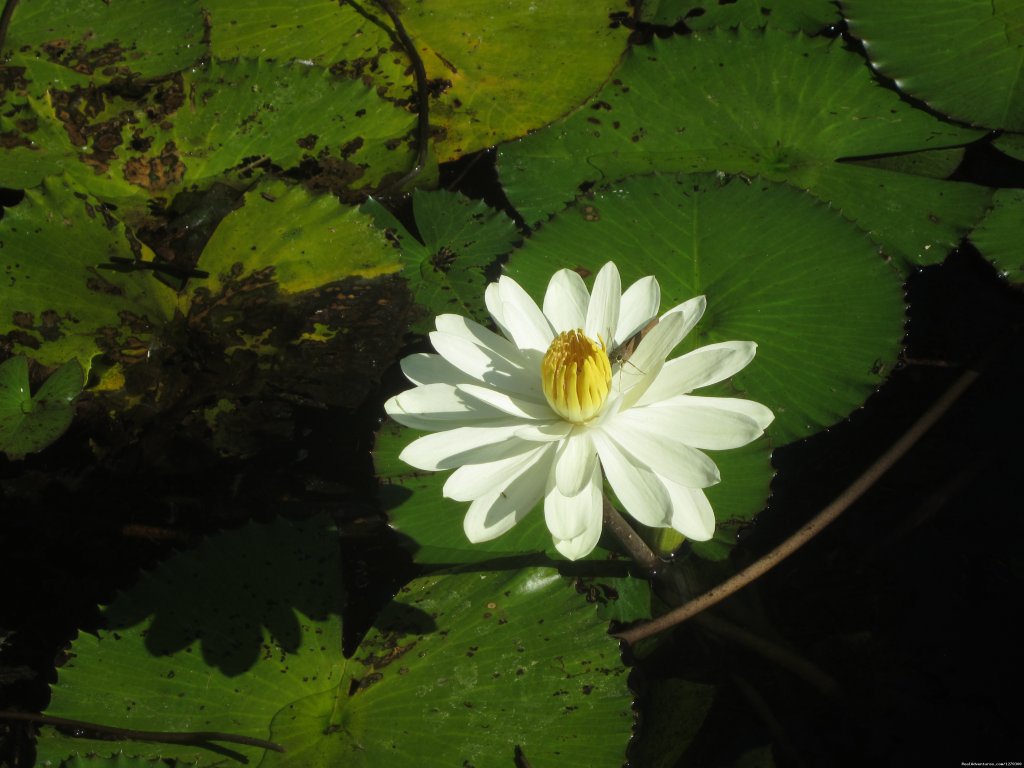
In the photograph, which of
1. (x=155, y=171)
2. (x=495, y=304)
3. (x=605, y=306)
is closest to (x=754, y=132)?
(x=605, y=306)

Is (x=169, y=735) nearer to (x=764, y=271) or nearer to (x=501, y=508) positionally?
(x=501, y=508)

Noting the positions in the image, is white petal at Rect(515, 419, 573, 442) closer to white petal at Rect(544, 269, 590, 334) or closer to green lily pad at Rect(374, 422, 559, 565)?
white petal at Rect(544, 269, 590, 334)

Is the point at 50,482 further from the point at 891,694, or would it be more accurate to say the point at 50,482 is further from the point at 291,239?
the point at 891,694

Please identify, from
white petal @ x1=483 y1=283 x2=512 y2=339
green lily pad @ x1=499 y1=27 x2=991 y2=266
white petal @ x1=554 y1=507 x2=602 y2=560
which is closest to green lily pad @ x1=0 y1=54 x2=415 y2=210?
green lily pad @ x1=499 y1=27 x2=991 y2=266

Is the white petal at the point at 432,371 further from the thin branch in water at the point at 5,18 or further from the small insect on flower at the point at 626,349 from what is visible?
the thin branch in water at the point at 5,18

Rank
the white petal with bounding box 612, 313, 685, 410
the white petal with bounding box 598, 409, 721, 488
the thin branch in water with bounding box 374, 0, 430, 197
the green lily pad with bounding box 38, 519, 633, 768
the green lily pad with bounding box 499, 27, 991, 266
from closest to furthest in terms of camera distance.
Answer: the white petal with bounding box 598, 409, 721, 488 → the white petal with bounding box 612, 313, 685, 410 → the green lily pad with bounding box 38, 519, 633, 768 → the green lily pad with bounding box 499, 27, 991, 266 → the thin branch in water with bounding box 374, 0, 430, 197

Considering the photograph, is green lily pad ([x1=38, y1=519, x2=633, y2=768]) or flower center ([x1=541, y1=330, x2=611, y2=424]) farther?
green lily pad ([x1=38, y1=519, x2=633, y2=768])
